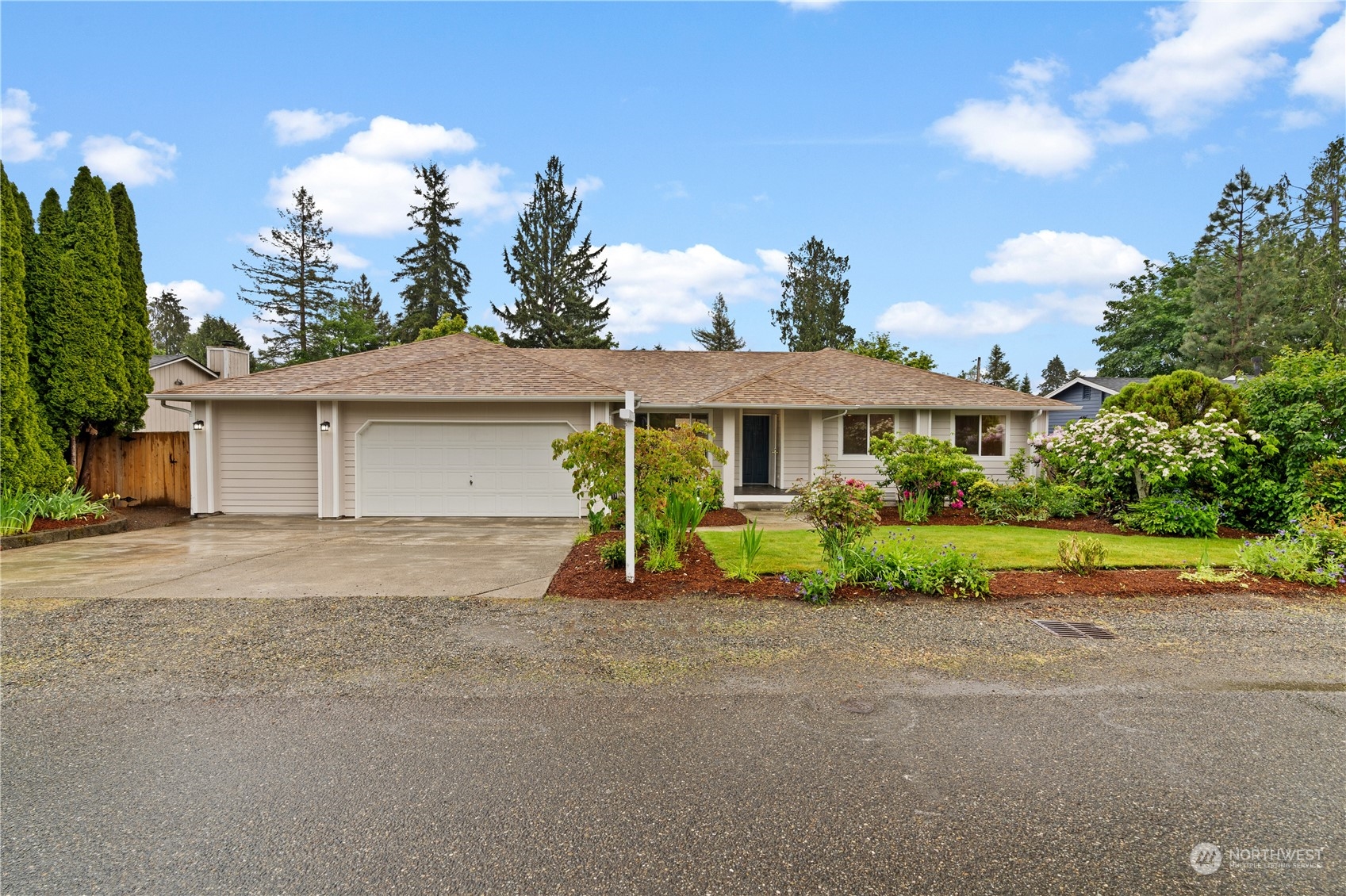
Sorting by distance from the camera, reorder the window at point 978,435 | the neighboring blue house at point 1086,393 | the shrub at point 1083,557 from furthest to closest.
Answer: the neighboring blue house at point 1086,393 < the window at point 978,435 < the shrub at point 1083,557

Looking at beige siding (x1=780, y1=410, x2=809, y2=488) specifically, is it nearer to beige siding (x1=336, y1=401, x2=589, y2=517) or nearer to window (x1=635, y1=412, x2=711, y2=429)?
window (x1=635, y1=412, x2=711, y2=429)

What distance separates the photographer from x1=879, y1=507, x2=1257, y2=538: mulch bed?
9.69m

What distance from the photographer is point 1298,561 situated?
22.3 feet

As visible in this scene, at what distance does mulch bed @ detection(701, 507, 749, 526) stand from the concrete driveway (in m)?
2.44

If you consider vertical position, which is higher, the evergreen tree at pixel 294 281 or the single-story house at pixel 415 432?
the evergreen tree at pixel 294 281

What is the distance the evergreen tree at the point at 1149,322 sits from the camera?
33.0 metres

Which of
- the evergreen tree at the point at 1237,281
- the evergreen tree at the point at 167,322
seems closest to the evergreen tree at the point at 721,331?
the evergreen tree at the point at 1237,281

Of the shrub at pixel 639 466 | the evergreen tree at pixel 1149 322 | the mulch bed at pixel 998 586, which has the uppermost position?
the evergreen tree at pixel 1149 322

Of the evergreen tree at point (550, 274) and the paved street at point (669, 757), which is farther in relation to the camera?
the evergreen tree at point (550, 274)

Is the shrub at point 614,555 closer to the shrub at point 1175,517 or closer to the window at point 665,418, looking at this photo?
the window at point 665,418

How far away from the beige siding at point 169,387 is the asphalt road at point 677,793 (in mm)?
20036

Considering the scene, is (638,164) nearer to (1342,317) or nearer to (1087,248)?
(1087,248)

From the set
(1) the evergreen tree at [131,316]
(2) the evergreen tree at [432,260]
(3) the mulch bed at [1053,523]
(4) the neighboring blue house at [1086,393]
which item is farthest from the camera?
(2) the evergreen tree at [432,260]

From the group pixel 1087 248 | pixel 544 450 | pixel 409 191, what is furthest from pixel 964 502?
pixel 409 191
